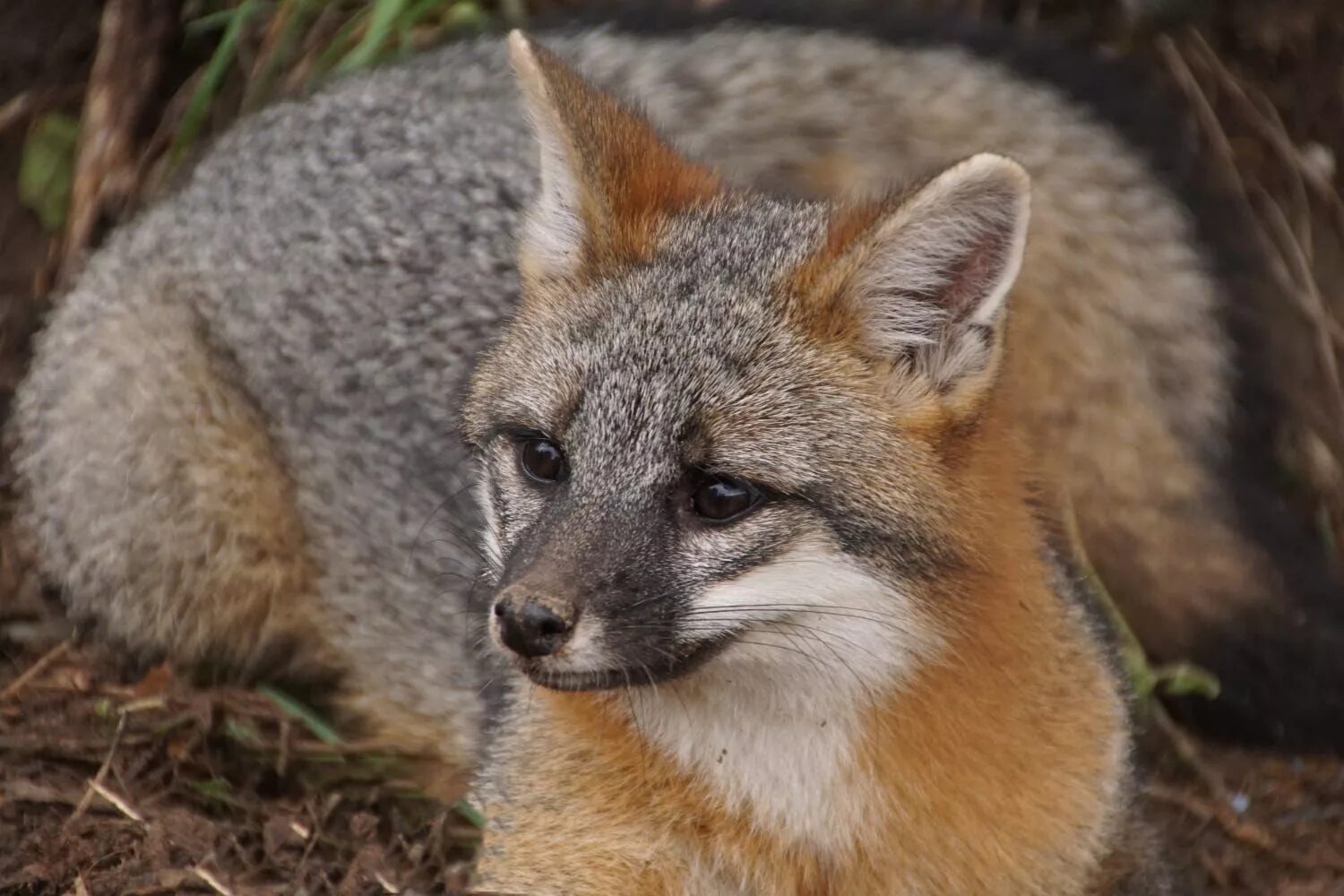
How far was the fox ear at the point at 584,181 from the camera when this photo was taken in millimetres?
2914

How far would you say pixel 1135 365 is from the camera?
406 centimetres

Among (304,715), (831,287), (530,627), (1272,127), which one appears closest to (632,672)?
(530,627)

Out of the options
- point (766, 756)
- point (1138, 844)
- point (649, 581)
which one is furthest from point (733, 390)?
point (1138, 844)

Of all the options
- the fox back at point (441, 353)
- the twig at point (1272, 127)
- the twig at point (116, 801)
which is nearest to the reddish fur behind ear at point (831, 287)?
the fox back at point (441, 353)

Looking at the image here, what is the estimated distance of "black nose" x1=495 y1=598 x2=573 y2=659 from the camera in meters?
2.43

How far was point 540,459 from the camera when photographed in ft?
9.18

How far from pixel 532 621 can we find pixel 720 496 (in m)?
0.38

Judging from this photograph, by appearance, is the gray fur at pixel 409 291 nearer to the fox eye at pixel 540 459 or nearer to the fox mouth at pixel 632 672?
the fox eye at pixel 540 459

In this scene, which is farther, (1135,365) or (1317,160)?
(1317,160)

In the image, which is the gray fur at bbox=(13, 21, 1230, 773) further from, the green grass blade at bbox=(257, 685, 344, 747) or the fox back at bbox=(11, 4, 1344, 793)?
the green grass blade at bbox=(257, 685, 344, 747)

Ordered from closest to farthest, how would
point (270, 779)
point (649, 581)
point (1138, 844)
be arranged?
point (649, 581) → point (1138, 844) → point (270, 779)

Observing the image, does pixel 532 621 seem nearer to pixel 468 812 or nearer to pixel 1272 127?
pixel 468 812

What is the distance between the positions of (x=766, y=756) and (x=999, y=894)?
1.67ft

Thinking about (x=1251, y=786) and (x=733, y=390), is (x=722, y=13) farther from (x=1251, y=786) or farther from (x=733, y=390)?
(x=1251, y=786)
